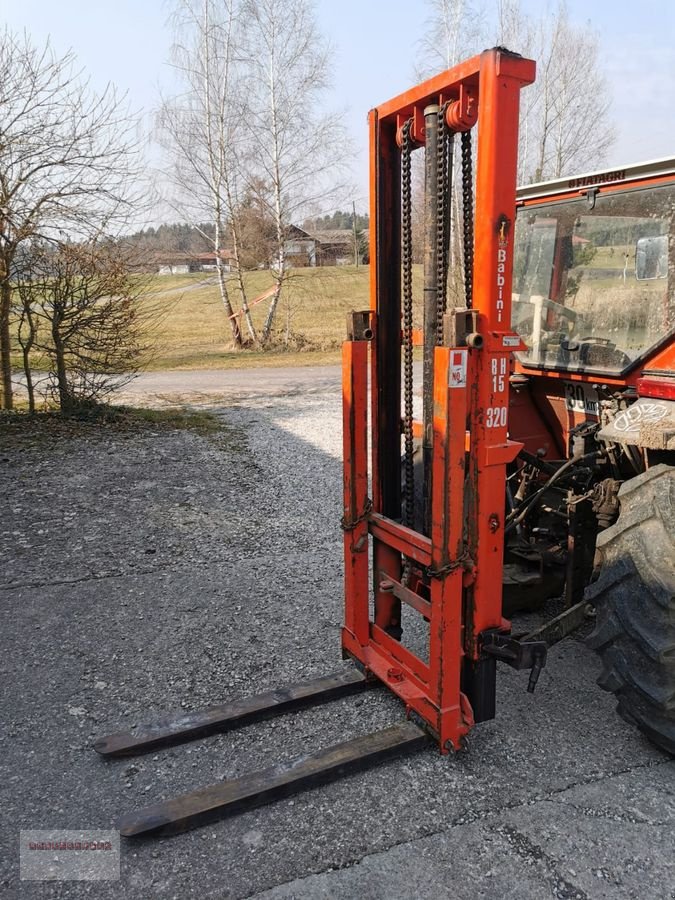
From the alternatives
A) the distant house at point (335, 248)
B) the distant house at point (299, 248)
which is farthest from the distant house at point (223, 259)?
the distant house at point (335, 248)

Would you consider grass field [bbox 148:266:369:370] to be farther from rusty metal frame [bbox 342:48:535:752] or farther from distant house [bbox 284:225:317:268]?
rusty metal frame [bbox 342:48:535:752]

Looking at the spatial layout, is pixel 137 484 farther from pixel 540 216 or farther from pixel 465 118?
pixel 465 118

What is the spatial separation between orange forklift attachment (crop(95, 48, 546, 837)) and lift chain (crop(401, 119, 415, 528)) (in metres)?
0.01

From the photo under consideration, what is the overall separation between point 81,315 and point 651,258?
8.56 m

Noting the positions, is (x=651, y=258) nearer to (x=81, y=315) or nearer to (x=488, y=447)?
(x=488, y=447)

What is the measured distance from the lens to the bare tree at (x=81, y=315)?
10133mm

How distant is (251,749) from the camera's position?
10.4ft

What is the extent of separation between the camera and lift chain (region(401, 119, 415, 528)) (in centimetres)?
321

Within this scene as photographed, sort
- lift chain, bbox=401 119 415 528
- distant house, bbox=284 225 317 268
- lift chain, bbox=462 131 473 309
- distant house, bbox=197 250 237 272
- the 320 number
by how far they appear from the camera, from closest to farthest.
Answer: the 320 number < lift chain, bbox=462 131 473 309 < lift chain, bbox=401 119 415 528 < distant house, bbox=197 250 237 272 < distant house, bbox=284 225 317 268

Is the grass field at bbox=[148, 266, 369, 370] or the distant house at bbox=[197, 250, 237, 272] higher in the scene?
the distant house at bbox=[197, 250, 237, 272]

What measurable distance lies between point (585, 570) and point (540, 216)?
2091mm

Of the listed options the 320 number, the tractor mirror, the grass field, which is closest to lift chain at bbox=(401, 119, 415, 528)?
the 320 number

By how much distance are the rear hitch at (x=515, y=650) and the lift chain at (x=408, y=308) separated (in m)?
0.75

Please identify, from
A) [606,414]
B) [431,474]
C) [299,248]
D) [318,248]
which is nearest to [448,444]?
[431,474]
